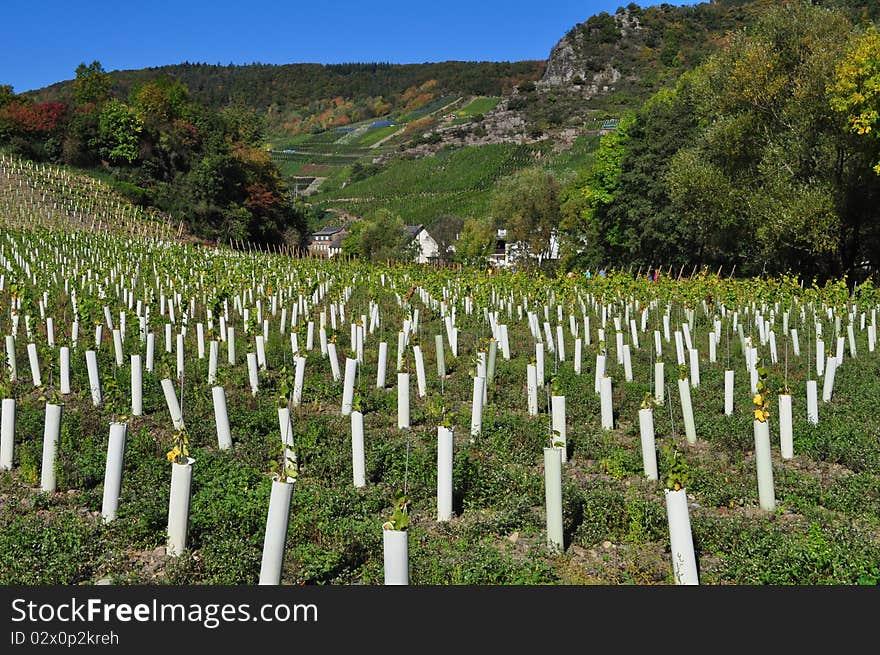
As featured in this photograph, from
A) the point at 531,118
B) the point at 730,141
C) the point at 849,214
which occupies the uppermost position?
the point at 531,118

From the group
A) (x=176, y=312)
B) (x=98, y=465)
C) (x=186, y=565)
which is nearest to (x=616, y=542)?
(x=186, y=565)

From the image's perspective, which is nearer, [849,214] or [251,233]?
[849,214]

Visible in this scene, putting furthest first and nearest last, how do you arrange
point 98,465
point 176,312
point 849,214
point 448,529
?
point 849,214
point 176,312
point 98,465
point 448,529

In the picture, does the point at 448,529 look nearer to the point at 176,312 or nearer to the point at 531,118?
the point at 176,312

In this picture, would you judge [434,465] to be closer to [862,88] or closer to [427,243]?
[862,88]

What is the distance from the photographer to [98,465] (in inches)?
330

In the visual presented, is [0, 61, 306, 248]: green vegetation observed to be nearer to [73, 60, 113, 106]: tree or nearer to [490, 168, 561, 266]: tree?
[73, 60, 113, 106]: tree

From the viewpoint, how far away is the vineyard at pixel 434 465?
605 centimetres

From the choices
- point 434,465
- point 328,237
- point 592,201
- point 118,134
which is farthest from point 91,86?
point 434,465

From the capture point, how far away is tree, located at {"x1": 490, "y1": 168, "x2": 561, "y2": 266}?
54.9 metres

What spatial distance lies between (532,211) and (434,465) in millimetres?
48178

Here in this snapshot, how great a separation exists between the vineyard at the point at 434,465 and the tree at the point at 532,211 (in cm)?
3916

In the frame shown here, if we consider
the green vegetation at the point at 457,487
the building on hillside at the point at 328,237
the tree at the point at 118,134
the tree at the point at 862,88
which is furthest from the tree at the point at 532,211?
the green vegetation at the point at 457,487

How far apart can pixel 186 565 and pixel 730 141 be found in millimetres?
27554
